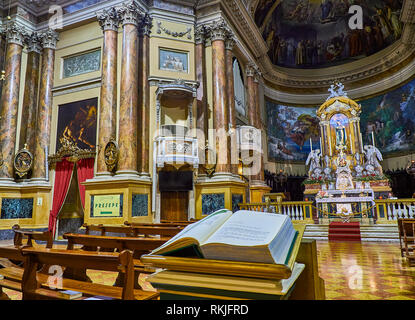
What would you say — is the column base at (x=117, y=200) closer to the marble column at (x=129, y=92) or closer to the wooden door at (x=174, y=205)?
the marble column at (x=129, y=92)

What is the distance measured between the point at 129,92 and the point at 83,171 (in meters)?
3.45

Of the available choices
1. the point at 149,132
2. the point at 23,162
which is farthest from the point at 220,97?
the point at 23,162

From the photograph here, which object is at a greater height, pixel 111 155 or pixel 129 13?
pixel 129 13

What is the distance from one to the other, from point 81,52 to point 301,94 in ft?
46.7

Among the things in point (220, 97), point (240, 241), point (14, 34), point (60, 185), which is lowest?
point (240, 241)

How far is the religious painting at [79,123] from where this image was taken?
436 inches

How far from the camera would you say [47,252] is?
2168 millimetres

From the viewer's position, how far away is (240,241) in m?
0.98

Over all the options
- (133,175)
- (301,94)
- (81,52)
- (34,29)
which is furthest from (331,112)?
(34,29)

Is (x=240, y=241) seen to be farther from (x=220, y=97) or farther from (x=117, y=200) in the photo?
(x=220, y=97)

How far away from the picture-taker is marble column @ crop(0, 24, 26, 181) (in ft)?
35.5

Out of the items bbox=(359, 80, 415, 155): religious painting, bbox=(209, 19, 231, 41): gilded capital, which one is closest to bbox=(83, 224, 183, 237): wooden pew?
bbox=(209, 19, 231, 41): gilded capital

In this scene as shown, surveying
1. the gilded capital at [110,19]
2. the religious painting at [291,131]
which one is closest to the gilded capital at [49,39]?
the gilded capital at [110,19]
